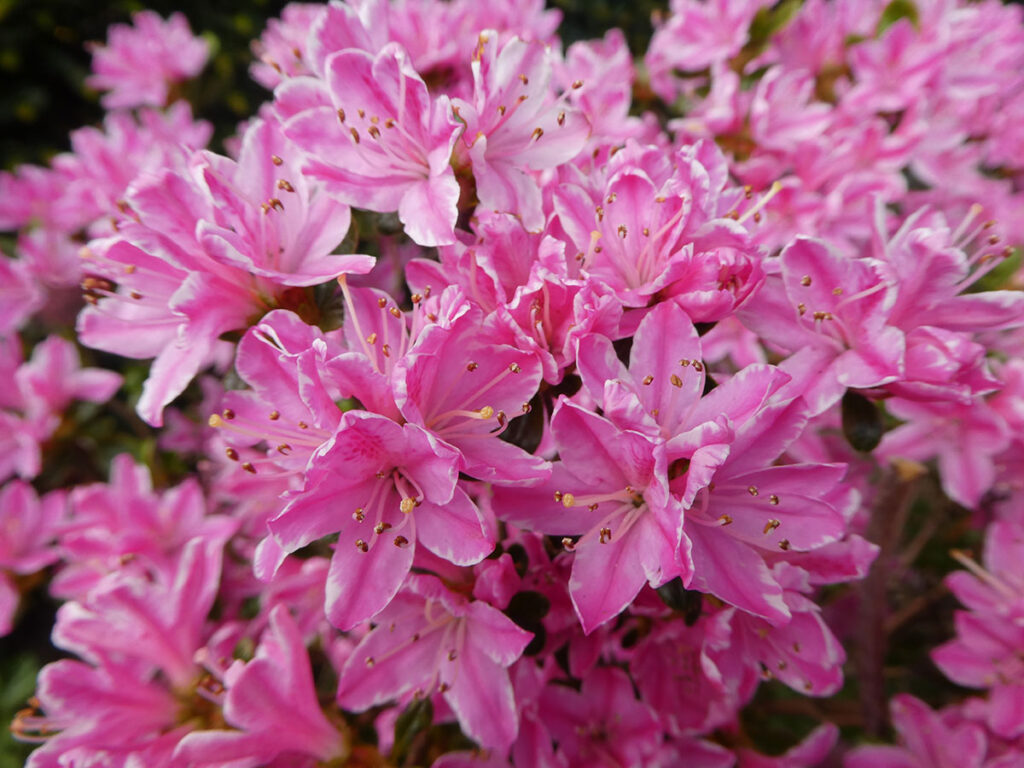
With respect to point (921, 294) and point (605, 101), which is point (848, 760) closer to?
point (921, 294)

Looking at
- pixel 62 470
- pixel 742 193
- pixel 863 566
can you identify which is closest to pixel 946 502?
pixel 863 566

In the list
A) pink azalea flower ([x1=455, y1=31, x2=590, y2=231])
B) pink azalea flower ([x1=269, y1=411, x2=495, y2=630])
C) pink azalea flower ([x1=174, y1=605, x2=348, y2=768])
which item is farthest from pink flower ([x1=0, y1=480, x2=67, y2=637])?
pink azalea flower ([x1=455, y1=31, x2=590, y2=231])

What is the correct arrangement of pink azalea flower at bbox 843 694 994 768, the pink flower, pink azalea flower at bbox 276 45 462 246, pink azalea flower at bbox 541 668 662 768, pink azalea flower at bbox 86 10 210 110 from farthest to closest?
pink azalea flower at bbox 86 10 210 110, the pink flower, pink azalea flower at bbox 843 694 994 768, pink azalea flower at bbox 541 668 662 768, pink azalea flower at bbox 276 45 462 246

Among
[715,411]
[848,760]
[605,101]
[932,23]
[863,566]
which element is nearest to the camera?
[715,411]

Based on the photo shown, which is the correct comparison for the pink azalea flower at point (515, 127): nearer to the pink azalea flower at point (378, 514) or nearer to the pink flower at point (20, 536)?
the pink azalea flower at point (378, 514)

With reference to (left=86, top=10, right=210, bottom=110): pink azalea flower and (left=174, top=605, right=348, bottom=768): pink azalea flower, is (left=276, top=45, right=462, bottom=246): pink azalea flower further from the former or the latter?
(left=86, top=10, right=210, bottom=110): pink azalea flower

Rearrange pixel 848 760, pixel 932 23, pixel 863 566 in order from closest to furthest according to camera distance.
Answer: pixel 863 566, pixel 848 760, pixel 932 23

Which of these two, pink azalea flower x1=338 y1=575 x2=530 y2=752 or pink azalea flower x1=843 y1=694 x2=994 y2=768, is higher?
pink azalea flower x1=338 y1=575 x2=530 y2=752
